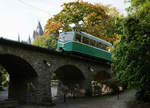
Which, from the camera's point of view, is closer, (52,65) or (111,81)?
(52,65)

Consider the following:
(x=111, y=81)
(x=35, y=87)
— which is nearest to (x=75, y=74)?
(x=111, y=81)

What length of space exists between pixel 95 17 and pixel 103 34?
112 inches

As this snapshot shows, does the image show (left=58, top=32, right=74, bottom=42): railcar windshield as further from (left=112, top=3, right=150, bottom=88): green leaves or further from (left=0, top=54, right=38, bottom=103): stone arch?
(left=112, top=3, right=150, bottom=88): green leaves

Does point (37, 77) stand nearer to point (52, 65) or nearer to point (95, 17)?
point (52, 65)

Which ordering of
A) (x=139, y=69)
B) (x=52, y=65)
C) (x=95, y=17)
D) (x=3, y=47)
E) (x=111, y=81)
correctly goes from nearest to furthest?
(x=139, y=69), (x=3, y=47), (x=52, y=65), (x=111, y=81), (x=95, y=17)

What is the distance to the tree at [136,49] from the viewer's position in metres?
8.89

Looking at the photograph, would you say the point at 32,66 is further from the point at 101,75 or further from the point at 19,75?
the point at 101,75

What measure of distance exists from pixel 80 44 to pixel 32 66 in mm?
5690

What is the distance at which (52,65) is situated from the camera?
14359mm

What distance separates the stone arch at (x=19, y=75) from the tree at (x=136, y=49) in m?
6.98

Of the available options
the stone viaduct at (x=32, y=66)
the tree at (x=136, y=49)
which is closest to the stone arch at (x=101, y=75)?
the stone viaduct at (x=32, y=66)

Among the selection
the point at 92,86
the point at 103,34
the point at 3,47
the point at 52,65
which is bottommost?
the point at 92,86

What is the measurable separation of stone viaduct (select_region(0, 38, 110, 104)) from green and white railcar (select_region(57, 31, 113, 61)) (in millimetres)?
815

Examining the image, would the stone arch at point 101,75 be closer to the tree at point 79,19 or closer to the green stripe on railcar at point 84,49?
the green stripe on railcar at point 84,49
